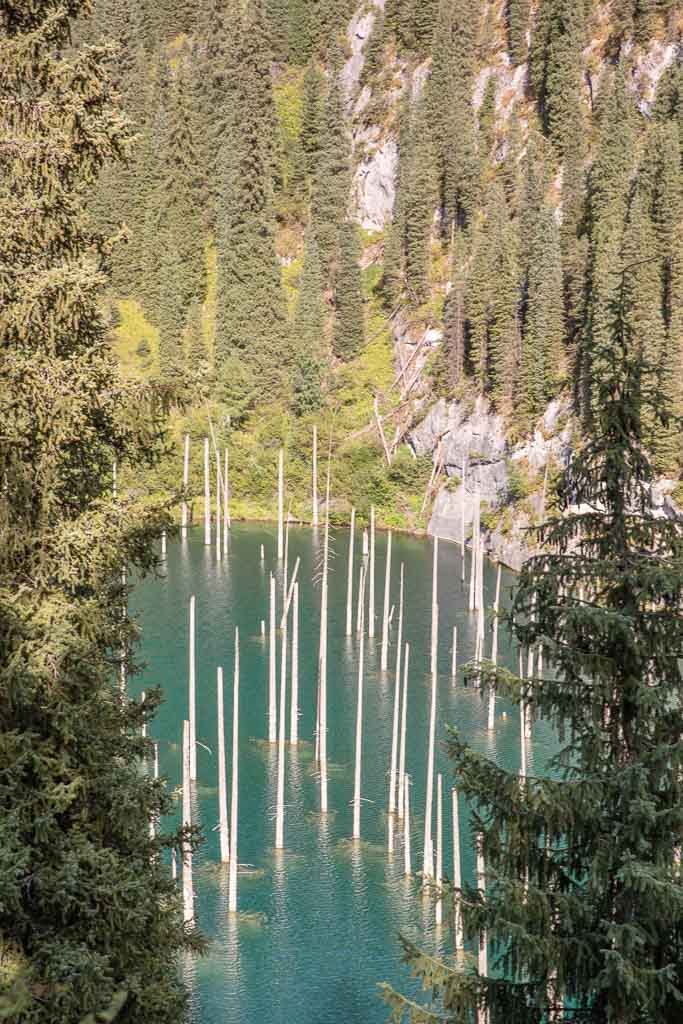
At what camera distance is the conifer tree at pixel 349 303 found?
329 feet

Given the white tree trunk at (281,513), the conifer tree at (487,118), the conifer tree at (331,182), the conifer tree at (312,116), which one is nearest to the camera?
the white tree trunk at (281,513)

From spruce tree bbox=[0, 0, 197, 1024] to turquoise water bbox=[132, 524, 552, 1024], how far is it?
2.38m

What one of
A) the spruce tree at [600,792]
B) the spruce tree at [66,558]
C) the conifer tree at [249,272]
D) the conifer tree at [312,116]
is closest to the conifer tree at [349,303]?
the conifer tree at [249,272]

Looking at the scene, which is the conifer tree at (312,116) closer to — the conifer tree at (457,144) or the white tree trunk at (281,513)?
the conifer tree at (457,144)

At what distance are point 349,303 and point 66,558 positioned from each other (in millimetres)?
88311

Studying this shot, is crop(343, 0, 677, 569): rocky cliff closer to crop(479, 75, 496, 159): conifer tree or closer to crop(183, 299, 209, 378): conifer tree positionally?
crop(479, 75, 496, 159): conifer tree

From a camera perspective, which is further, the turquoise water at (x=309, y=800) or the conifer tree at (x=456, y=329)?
the conifer tree at (x=456, y=329)

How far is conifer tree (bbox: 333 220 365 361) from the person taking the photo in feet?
329

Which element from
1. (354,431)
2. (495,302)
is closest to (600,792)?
(495,302)

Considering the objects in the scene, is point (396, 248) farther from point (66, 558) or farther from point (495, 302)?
point (66, 558)

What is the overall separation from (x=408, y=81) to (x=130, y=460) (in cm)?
10968

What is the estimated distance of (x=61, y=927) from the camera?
44.8 ft

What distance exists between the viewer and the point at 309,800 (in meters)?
42.2

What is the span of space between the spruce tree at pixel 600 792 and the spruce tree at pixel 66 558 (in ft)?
12.1
